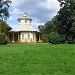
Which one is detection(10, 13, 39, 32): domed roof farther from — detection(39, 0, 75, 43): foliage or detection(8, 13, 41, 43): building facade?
detection(39, 0, 75, 43): foliage

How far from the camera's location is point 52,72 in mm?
14734

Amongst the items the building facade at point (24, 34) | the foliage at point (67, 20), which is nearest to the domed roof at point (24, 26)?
the building facade at point (24, 34)

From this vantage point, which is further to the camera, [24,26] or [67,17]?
[24,26]

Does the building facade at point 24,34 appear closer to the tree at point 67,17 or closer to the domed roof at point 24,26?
the domed roof at point 24,26

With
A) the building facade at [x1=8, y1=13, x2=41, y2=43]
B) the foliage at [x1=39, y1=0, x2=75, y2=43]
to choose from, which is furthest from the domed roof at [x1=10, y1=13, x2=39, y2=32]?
the foliage at [x1=39, y1=0, x2=75, y2=43]

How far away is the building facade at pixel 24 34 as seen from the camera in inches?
2908

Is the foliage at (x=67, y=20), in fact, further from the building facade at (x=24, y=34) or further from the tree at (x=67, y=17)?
the building facade at (x=24, y=34)

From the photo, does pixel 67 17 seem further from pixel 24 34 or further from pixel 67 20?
pixel 24 34

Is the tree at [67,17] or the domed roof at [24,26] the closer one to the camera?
the tree at [67,17]

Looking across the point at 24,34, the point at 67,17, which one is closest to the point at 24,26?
the point at 24,34

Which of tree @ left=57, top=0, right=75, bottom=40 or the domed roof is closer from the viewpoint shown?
tree @ left=57, top=0, right=75, bottom=40

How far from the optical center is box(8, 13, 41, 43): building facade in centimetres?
7388

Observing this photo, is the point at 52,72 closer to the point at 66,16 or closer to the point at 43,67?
the point at 43,67

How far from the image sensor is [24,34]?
74.2 m
